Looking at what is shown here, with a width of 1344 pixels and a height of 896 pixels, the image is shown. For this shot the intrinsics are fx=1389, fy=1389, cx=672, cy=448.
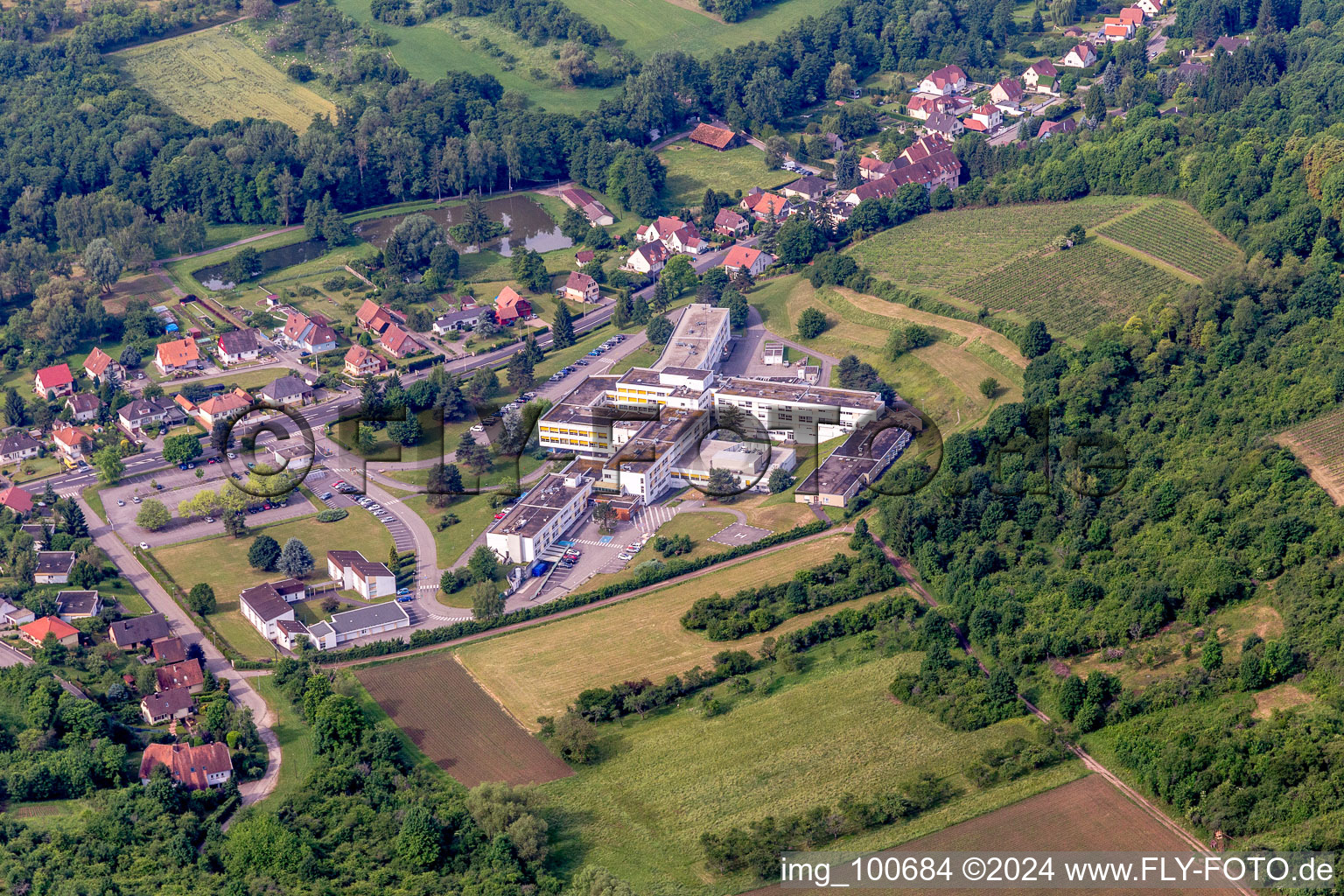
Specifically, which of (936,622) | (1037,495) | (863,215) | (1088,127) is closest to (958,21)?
(1088,127)

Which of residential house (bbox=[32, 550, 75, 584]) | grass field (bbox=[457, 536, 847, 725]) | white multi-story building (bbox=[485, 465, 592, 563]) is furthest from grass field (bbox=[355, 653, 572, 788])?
residential house (bbox=[32, 550, 75, 584])

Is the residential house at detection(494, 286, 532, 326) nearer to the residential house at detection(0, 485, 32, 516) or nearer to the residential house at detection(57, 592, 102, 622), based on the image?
the residential house at detection(0, 485, 32, 516)

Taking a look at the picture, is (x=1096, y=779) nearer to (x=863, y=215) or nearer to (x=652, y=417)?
(x=652, y=417)

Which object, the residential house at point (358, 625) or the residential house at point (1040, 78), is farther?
the residential house at point (1040, 78)

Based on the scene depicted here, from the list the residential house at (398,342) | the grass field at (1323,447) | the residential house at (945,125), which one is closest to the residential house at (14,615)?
the residential house at (398,342)

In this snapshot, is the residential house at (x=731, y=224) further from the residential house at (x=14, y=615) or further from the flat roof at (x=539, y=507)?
the residential house at (x=14, y=615)
